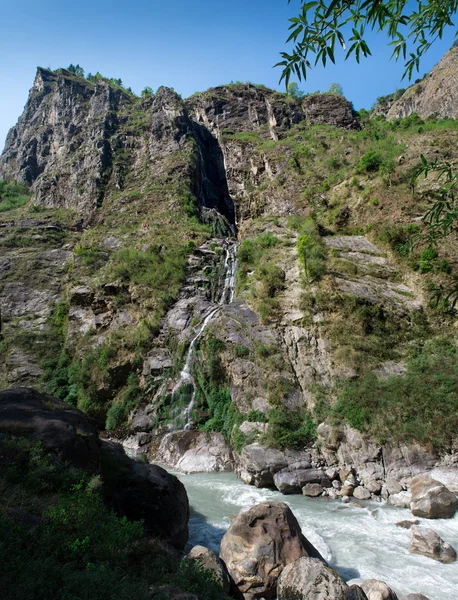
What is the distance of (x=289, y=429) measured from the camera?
46.9ft

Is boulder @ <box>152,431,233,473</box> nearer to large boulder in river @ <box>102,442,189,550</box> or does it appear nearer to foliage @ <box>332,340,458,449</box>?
foliage @ <box>332,340,458,449</box>

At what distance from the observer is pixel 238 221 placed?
43.5m

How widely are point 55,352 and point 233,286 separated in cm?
1387

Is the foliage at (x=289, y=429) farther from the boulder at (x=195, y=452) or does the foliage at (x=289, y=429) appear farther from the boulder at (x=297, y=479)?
the boulder at (x=195, y=452)

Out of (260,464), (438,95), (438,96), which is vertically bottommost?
(260,464)

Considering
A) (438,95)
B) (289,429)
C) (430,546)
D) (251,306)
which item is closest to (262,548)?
(430,546)

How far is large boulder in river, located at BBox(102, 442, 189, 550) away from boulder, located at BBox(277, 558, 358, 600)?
9.34ft

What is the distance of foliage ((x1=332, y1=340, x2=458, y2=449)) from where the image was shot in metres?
12.3

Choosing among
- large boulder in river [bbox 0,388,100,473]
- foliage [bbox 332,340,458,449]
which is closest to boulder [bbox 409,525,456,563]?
foliage [bbox 332,340,458,449]

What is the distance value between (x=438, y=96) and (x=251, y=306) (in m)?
47.4

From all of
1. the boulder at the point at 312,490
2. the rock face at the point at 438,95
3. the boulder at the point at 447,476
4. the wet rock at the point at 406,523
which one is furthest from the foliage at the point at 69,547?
the rock face at the point at 438,95

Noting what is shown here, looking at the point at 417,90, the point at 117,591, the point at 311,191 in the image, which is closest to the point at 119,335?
the point at 117,591

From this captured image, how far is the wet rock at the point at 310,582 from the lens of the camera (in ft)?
18.5

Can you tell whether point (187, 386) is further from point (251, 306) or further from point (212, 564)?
point (212, 564)
